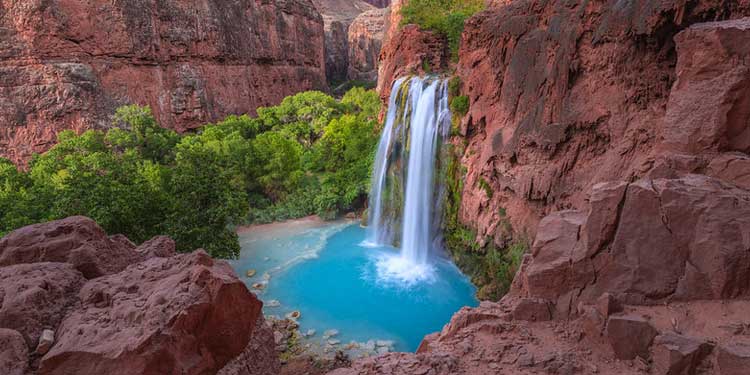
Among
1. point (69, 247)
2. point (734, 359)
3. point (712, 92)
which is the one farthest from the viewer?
point (69, 247)

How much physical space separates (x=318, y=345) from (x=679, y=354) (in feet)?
27.4

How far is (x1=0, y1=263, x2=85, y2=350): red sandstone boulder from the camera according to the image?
4586 mm

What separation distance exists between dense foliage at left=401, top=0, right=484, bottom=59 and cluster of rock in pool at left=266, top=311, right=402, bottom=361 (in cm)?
1744

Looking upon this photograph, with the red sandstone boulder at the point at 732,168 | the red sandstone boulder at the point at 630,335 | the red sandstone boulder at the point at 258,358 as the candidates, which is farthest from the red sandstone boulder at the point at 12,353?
the red sandstone boulder at the point at 732,168

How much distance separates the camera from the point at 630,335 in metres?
4.53

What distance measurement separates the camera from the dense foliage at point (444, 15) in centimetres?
2300

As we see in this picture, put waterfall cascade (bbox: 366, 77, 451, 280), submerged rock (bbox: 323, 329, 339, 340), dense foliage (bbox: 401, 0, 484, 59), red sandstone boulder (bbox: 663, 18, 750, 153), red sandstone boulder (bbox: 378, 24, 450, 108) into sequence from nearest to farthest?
1. red sandstone boulder (bbox: 663, 18, 750, 153)
2. submerged rock (bbox: 323, 329, 339, 340)
3. waterfall cascade (bbox: 366, 77, 451, 280)
4. red sandstone boulder (bbox: 378, 24, 450, 108)
5. dense foliage (bbox: 401, 0, 484, 59)

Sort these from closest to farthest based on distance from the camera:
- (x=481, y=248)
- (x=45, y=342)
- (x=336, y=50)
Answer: (x=45, y=342) → (x=481, y=248) → (x=336, y=50)

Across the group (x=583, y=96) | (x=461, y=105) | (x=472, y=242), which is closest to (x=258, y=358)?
(x=472, y=242)

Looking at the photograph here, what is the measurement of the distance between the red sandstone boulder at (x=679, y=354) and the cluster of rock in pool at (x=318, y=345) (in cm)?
689

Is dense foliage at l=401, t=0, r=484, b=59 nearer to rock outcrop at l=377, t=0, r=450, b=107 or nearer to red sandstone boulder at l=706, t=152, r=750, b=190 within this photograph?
rock outcrop at l=377, t=0, r=450, b=107

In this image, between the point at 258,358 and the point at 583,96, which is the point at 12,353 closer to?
the point at 258,358

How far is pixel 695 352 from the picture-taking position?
158 inches

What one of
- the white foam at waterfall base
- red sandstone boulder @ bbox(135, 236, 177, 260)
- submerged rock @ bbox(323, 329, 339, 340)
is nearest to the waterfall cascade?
the white foam at waterfall base
